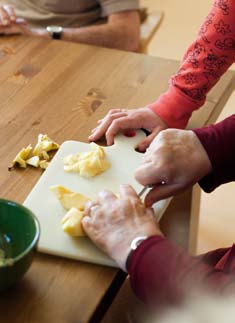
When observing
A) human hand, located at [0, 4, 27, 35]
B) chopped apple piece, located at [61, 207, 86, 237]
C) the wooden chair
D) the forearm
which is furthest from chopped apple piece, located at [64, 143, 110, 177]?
the wooden chair

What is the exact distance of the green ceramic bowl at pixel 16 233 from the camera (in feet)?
2.60

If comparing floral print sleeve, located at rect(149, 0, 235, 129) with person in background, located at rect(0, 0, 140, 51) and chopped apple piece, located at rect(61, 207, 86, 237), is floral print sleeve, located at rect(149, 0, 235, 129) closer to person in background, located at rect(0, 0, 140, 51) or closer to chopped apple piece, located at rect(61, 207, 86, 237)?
chopped apple piece, located at rect(61, 207, 86, 237)

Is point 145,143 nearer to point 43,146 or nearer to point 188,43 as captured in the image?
point 43,146

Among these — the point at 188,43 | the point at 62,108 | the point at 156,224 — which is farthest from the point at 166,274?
the point at 188,43

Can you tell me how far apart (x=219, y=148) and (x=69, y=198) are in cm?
30

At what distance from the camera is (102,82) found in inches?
51.4

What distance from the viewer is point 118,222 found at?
90 cm

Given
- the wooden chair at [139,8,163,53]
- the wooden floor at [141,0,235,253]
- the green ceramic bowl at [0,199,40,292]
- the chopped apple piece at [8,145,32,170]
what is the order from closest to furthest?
the green ceramic bowl at [0,199,40,292] → the chopped apple piece at [8,145,32,170] → the wooden chair at [139,8,163,53] → the wooden floor at [141,0,235,253]

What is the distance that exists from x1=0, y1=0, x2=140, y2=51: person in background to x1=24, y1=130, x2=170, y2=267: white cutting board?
2.11 feet

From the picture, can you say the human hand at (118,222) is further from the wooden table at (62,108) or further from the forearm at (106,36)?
the forearm at (106,36)

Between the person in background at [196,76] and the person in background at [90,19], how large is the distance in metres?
0.53

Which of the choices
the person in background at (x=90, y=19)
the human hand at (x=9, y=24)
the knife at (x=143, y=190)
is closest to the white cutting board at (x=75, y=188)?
the knife at (x=143, y=190)

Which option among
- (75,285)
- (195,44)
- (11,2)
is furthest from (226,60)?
(11,2)

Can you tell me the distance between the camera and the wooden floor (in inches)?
78.4
